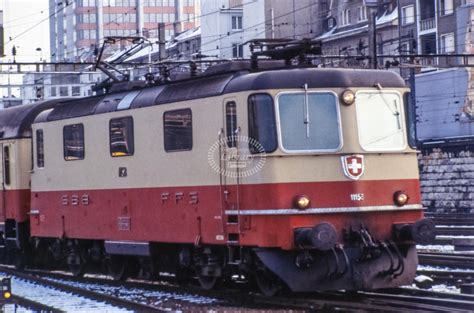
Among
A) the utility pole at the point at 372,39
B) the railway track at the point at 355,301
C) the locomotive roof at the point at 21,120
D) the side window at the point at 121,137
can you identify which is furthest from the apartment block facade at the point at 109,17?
the railway track at the point at 355,301

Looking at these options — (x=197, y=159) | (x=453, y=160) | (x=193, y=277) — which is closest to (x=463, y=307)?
(x=197, y=159)

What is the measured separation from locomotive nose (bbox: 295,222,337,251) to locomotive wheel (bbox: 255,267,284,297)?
3.50 feet

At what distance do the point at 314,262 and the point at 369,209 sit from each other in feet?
3.94

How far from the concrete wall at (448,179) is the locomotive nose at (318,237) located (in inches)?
1468

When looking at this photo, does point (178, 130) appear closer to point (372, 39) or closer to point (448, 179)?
point (372, 39)

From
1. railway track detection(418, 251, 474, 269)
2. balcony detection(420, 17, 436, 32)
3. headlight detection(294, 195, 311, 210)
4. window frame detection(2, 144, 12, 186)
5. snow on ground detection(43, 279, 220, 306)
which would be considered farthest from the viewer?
balcony detection(420, 17, 436, 32)

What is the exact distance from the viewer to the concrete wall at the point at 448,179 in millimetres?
52031

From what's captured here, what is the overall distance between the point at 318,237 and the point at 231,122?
101 inches

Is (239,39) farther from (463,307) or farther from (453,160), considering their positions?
(463,307)

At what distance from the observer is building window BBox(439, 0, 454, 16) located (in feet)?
210

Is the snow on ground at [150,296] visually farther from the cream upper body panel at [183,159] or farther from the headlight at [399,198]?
the headlight at [399,198]

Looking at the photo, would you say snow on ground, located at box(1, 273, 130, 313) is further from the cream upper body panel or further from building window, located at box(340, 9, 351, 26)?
building window, located at box(340, 9, 351, 26)

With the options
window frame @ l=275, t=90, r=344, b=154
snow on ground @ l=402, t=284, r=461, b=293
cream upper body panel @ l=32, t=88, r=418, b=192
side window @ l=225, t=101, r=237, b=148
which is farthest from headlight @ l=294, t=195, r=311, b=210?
snow on ground @ l=402, t=284, r=461, b=293

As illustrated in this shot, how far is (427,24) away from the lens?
219 ft
